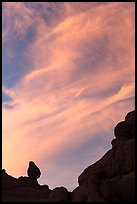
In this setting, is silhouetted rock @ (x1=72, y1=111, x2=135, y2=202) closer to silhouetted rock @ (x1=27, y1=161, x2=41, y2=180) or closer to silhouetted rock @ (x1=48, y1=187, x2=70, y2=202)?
silhouetted rock @ (x1=48, y1=187, x2=70, y2=202)

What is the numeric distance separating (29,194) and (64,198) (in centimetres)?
4319

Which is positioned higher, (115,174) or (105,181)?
(115,174)

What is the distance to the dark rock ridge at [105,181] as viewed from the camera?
47.6 meters

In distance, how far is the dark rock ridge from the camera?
47584mm

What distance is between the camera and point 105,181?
1967 inches

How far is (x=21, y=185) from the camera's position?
4045 inches

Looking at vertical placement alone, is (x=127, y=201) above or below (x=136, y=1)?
below

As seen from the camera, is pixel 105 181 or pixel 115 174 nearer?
pixel 105 181

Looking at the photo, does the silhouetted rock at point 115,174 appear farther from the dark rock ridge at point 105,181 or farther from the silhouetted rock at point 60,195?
the silhouetted rock at point 60,195

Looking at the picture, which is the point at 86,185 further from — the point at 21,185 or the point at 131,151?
the point at 21,185

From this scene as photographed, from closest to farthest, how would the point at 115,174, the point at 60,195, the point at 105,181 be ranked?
1. the point at 105,181
2. the point at 60,195
3. the point at 115,174

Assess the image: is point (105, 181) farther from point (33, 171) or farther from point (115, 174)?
point (33, 171)

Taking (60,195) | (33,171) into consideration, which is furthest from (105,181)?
(33,171)

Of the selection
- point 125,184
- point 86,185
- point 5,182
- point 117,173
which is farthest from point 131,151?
point 5,182
